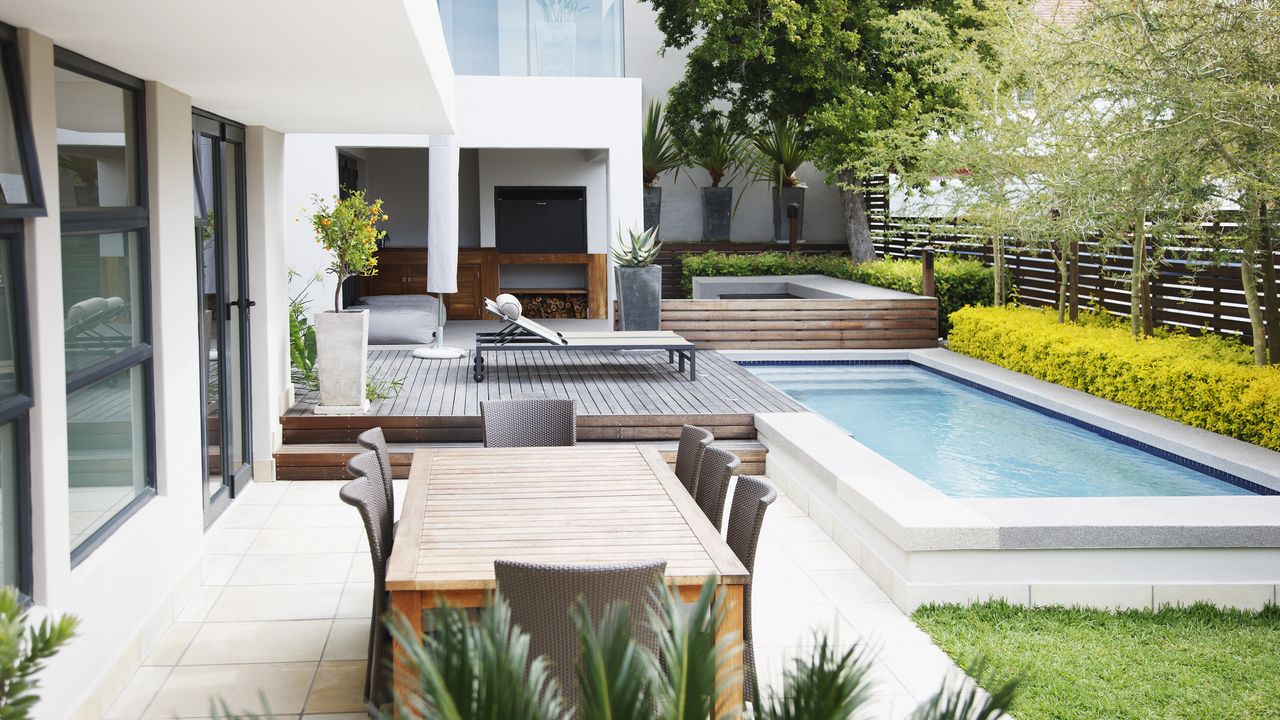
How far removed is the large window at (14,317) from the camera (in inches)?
141

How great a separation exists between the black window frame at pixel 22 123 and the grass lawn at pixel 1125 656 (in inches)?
137

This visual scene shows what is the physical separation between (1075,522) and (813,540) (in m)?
1.60

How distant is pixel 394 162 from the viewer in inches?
701

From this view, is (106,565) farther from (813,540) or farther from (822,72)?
(822,72)

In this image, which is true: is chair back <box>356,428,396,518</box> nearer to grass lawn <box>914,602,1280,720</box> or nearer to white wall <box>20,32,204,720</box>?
white wall <box>20,32,204,720</box>

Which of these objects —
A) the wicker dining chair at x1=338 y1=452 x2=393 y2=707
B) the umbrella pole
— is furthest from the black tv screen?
the wicker dining chair at x1=338 y1=452 x2=393 y2=707

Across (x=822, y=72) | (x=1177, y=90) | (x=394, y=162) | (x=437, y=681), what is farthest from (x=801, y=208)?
(x=437, y=681)

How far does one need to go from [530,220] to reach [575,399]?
7876mm

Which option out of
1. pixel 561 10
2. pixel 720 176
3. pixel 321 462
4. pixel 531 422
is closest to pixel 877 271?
pixel 720 176

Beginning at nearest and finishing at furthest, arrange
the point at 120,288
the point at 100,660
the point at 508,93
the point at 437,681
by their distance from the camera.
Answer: the point at 437,681
the point at 100,660
the point at 120,288
the point at 508,93

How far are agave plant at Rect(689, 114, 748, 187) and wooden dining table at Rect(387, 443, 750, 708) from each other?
15.2 meters

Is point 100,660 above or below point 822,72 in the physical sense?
below

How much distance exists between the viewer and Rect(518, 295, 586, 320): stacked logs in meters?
17.4

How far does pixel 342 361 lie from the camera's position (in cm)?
849
